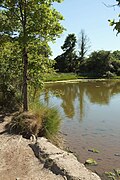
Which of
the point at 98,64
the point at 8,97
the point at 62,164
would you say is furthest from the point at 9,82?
the point at 98,64

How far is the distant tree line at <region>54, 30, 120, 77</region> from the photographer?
53.5m

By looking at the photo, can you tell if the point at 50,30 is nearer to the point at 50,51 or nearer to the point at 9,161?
the point at 50,51

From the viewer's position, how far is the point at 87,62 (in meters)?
57.1

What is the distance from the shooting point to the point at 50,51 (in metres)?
9.55

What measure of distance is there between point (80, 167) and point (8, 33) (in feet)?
16.2

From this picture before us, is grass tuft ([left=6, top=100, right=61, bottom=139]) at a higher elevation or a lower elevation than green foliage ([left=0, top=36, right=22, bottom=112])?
lower

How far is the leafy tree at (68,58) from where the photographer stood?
2287 inches

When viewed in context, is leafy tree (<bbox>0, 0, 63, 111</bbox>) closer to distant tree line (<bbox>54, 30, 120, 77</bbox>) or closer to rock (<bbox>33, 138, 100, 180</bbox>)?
rock (<bbox>33, 138, 100, 180</bbox>)

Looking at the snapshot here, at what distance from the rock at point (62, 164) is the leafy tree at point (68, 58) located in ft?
167

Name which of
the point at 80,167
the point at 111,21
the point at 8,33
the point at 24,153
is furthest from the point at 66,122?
the point at 111,21

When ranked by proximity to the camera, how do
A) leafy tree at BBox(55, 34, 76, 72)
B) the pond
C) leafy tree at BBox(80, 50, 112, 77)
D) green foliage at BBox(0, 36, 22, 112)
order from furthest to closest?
leafy tree at BBox(55, 34, 76, 72) → leafy tree at BBox(80, 50, 112, 77) → green foliage at BBox(0, 36, 22, 112) → the pond

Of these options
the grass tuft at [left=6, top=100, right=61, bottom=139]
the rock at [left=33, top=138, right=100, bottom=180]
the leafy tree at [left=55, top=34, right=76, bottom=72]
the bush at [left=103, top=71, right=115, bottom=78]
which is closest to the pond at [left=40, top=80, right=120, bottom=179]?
the grass tuft at [left=6, top=100, right=61, bottom=139]

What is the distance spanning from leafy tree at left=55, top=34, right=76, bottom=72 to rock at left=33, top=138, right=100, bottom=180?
2004 inches

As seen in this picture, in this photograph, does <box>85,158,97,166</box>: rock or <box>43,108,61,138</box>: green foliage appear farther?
<box>43,108,61,138</box>: green foliage
